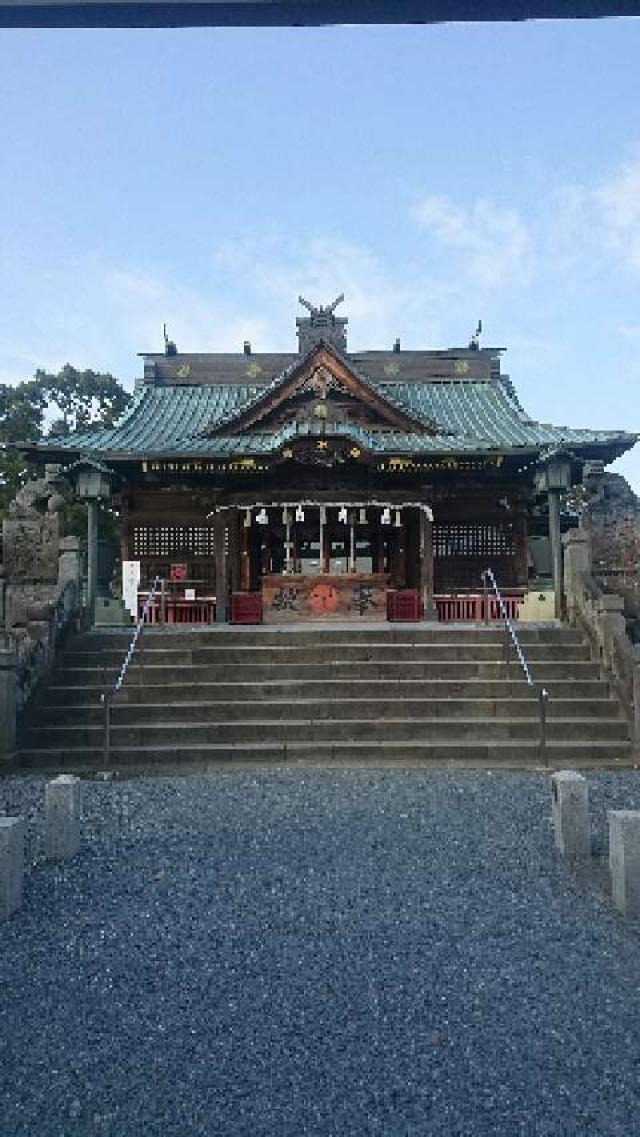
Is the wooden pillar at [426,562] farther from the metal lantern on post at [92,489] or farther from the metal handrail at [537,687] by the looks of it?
the metal lantern on post at [92,489]

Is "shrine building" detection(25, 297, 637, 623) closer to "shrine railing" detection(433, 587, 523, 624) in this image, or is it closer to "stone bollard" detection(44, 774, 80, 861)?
"shrine railing" detection(433, 587, 523, 624)

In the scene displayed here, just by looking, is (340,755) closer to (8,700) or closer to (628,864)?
(8,700)

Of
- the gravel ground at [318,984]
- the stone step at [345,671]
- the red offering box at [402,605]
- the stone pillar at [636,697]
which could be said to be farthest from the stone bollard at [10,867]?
the red offering box at [402,605]

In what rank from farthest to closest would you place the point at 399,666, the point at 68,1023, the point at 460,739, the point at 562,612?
the point at 562,612, the point at 399,666, the point at 460,739, the point at 68,1023

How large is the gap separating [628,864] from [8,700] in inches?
305

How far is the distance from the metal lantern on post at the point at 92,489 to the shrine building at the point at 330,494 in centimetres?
15

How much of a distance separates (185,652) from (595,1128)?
29.8ft

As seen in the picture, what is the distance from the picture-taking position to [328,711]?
9867 mm

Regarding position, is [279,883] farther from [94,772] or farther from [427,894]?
[94,772]

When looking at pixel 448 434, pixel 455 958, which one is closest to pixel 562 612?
pixel 448 434

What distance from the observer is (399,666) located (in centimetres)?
1067

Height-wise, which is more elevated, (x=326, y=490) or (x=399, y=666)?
(x=326, y=490)

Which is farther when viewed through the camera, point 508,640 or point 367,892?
point 508,640

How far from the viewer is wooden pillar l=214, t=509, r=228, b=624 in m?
15.8
